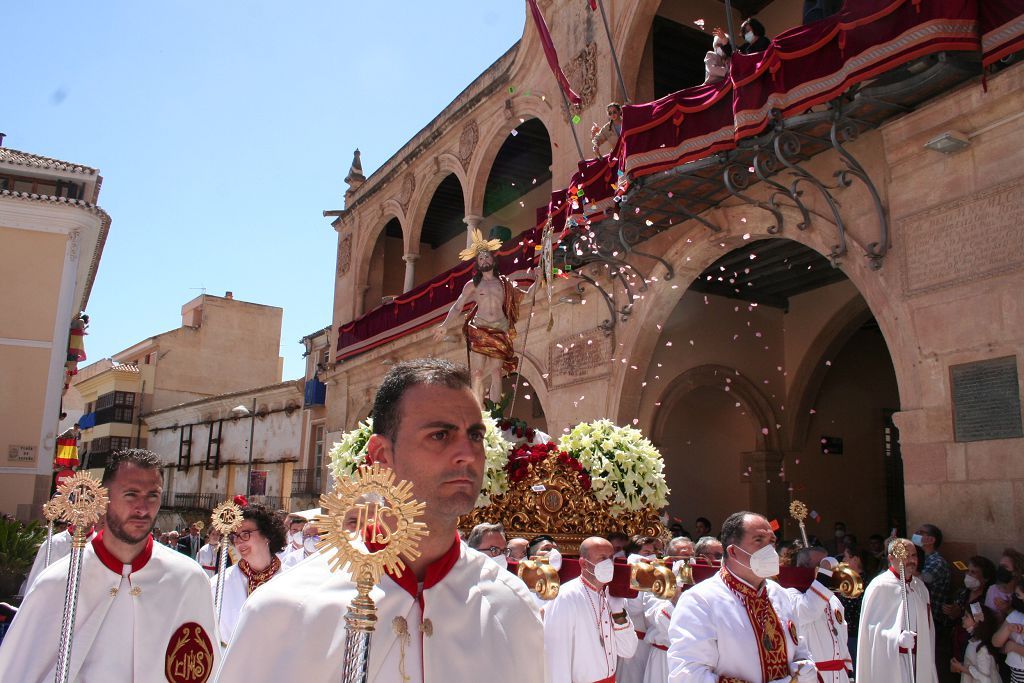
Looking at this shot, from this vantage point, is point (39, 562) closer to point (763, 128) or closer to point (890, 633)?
point (890, 633)

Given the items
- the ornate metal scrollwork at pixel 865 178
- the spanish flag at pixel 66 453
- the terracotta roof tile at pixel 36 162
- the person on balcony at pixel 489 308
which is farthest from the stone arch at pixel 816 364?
the terracotta roof tile at pixel 36 162

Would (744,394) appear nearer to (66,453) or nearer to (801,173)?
(801,173)

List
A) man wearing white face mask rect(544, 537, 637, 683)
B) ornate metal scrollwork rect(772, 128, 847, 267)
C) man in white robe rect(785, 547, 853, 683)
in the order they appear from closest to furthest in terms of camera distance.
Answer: man wearing white face mask rect(544, 537, 637, 683)
man in white robe rect(785, 547, 853, 683)
ornate metal scrollwork rect(772, 128, 847, 267)

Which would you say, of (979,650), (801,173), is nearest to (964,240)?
(801,173)

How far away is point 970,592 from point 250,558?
553 cm

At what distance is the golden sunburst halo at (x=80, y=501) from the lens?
3576 millimetres

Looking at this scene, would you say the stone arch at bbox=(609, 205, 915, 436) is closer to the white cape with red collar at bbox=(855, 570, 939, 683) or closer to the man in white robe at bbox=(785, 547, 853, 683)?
the white cape with red collar at bbox=(855, 570, 939, 683)

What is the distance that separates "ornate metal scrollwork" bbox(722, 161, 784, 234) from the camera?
9.43 meters

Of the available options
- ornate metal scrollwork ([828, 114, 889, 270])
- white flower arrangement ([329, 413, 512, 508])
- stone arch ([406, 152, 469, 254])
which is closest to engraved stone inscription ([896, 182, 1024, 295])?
ornate metal scrollwork ([828, 114, 889, 270])

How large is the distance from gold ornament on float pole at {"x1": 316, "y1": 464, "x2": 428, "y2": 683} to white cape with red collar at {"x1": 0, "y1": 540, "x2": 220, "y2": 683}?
7.48 feet

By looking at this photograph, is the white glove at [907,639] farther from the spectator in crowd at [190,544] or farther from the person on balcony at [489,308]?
the spectator in crowd at [190,544]

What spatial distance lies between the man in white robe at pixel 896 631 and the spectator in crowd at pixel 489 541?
9.67 ft

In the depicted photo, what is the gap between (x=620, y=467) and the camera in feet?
22.7

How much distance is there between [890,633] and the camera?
6434mm
